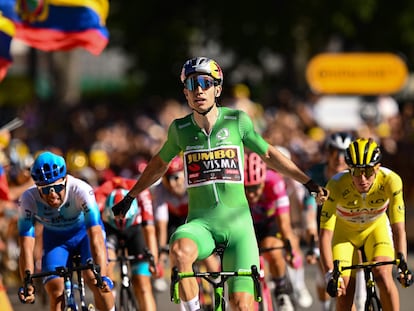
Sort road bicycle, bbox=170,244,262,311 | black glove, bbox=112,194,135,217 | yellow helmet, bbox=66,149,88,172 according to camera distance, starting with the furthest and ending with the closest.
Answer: yellow helmet, bbox=66,149,88,172
black glove, bbox=112,194,135,217
road bicycle, bbox=170,244,262,311

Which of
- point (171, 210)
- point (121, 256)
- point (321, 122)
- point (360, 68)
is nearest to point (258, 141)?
point (121, 256)

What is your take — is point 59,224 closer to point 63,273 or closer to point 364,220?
point 63,273

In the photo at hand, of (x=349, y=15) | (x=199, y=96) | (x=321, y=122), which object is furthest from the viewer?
(x=349, y=15)

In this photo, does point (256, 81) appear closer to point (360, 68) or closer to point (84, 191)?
point (360, 68)

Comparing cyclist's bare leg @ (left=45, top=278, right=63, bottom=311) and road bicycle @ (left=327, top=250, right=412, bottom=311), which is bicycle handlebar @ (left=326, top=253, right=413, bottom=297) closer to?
road bicycle @ (left=327, top=250, right=412, bottom=311)

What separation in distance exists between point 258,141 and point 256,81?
110 feet

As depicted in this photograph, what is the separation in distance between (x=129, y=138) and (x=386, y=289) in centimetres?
1562

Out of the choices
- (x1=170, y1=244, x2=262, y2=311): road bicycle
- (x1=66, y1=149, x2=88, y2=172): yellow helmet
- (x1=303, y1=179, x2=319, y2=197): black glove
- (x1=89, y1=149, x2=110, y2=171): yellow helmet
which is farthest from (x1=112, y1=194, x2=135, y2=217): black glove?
(x1=89, y1=149, x2=110, y2=171): yellow helmet

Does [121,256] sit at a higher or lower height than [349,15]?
lower

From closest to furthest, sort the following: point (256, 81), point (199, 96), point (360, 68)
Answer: point (199, 96) → point (360, 68) → point (256, 81)

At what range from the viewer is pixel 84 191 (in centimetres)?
1095

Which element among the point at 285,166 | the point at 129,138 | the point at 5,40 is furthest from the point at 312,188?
the point at 129,138

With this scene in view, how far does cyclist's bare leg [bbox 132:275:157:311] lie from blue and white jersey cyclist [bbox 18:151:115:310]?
3.21 feet

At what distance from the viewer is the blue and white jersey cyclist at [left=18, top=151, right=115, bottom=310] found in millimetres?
10719
